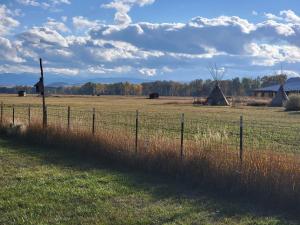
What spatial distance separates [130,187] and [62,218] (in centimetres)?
249

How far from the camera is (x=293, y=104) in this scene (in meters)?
56.9

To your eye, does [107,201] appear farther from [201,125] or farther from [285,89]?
[285,89]

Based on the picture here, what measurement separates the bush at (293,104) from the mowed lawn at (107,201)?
4710cm

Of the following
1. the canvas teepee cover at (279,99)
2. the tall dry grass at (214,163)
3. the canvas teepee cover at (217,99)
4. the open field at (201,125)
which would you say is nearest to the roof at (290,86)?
the canvas teepee cover at (279,99)

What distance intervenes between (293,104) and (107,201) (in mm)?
50610

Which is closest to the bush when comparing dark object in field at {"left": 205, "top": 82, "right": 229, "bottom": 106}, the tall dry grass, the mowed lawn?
dark object in field at {"left": 205, "top": 82, "right": 229, "bottom": 106}

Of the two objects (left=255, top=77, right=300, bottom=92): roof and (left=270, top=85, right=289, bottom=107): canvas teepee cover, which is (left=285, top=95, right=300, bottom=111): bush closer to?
(left=270, top=85, right=289, bottom=107): canvas teepee cover

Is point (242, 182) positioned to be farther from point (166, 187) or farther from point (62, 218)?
point (62, 218)

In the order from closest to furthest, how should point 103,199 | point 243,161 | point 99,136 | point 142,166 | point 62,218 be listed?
point 62,218 → point 103,199 → point 243,161 → point 142,166 → point 99,136

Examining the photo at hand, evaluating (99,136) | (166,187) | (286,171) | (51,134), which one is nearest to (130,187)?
(166,187)

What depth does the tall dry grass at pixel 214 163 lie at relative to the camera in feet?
30.0

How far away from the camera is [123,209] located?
28.3ft

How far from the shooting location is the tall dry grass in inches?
360

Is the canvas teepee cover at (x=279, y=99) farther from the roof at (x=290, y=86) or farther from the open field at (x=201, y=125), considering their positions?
the open field at (x=201, y=125)
